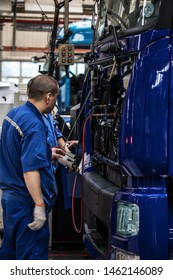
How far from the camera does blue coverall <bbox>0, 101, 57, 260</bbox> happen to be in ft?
11.3

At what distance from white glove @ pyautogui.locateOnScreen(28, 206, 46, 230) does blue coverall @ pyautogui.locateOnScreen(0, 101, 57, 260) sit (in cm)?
9

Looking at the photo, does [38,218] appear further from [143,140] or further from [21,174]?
[143,140]

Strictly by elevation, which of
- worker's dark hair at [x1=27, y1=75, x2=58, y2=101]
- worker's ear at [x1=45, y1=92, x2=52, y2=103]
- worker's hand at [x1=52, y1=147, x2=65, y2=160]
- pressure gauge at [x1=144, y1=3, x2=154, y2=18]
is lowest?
worker's hand at [x1=52, y1=147, x2=65, y2=160]

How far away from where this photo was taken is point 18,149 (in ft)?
11.5

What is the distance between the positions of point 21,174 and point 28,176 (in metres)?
0.17

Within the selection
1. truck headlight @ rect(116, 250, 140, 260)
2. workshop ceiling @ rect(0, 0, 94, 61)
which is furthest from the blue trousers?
workshop ceiling @ rect(0, 0, 94, 61)

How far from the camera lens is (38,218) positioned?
11.2 ft

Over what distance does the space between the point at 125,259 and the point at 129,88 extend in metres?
1.11

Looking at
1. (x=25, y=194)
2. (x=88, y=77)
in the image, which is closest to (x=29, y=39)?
(x=88, y=77)

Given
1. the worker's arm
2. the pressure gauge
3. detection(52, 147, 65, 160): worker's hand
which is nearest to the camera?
the pressure gauge

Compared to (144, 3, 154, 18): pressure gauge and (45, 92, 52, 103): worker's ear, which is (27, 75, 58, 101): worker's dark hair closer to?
(45, 92, 52, 103): worker's ear

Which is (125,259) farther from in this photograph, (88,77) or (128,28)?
(88,77)

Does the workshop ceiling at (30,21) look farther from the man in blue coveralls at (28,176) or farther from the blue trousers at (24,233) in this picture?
the blue trousers at (24,233)

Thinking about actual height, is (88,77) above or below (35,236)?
above
